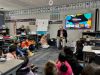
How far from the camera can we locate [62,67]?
270 cm

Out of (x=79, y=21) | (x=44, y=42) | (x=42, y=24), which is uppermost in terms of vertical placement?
(x=79, y=21)

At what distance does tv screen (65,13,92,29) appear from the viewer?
9531 millimetres

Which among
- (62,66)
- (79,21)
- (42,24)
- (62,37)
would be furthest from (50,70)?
(42,24)

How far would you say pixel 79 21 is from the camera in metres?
9.77

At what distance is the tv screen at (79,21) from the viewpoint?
31.3ft

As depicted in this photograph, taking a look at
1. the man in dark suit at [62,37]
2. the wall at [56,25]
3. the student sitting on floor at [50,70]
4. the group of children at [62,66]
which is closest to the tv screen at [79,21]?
the wall at [56,25]

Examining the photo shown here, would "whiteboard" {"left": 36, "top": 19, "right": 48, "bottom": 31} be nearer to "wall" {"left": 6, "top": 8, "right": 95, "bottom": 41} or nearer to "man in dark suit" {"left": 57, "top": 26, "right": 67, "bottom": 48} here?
"wall" {"left": 6, "top": 8, "right": 95, "bottom": 41}

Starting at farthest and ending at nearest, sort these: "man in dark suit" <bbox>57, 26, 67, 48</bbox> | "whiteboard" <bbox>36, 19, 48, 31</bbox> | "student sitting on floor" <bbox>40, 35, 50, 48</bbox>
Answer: "whiteboard" <bbox>36, 19, 48, 31</bbox> → "student sitting on floor" <bbox>40, 35, 50, 48</bbox> → "man in dark suit" <bbox>57, 26, 67, 48</bbox>

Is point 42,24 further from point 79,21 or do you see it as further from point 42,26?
point 79,21

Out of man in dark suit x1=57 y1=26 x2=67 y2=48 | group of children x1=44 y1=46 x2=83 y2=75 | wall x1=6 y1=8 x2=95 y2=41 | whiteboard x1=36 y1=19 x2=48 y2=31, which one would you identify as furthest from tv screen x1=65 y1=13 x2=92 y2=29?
group of children x1=44 y1=46 x2=83 y2=75

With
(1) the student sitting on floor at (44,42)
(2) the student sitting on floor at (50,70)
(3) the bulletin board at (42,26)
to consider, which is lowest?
(1) the student sitting on floor at (44,42)

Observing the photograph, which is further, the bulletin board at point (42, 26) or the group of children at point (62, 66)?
the bulletin board at point (42, 26)

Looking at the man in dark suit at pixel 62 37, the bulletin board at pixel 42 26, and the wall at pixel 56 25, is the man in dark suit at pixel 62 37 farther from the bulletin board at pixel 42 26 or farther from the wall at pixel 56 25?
the bulletin board at pixel 42 26

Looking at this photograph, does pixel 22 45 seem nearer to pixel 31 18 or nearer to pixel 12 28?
pixel 31 18
